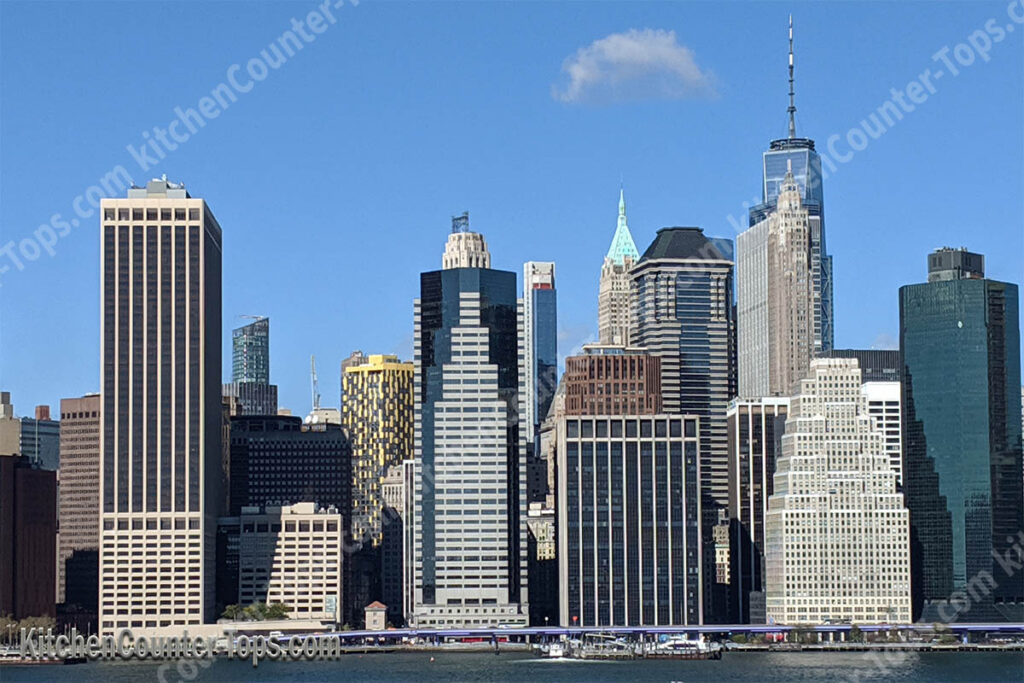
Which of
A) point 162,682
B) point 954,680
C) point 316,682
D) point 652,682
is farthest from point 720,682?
point 162,682

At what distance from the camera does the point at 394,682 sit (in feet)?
648

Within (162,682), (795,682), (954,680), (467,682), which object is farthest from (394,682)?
(954,680)

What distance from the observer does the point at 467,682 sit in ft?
650

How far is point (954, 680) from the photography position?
200m

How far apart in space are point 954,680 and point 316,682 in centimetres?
5946

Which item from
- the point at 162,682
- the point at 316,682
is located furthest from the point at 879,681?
the point at 162,682

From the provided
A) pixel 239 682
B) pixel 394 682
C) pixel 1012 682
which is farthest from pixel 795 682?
pixel 239 682

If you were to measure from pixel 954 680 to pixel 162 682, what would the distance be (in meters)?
73.7

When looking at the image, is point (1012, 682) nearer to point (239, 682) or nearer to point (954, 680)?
point (954, 680)

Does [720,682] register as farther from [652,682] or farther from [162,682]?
[162,682]

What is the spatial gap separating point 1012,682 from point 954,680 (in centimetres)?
528

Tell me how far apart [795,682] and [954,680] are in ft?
50.9

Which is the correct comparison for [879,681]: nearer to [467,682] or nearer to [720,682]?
[720,682]

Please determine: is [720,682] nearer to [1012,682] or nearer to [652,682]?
[652,682]
